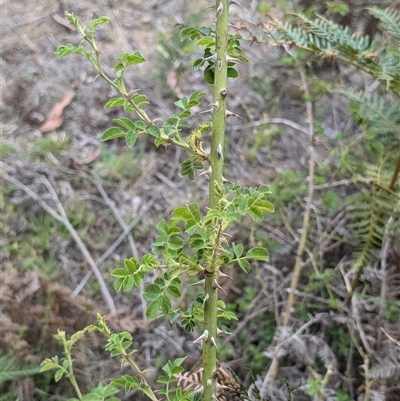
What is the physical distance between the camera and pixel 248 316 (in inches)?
70.1

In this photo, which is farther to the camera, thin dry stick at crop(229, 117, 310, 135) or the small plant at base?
thin dry stick at crop(229, 117, 310, 135)

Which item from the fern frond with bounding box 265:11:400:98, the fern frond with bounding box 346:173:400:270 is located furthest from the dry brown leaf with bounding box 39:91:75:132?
the fern frond with bounding box 346:173:400:270

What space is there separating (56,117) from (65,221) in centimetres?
85

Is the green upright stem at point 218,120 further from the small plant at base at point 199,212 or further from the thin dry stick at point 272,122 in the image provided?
the thin dry stick at point 272,122

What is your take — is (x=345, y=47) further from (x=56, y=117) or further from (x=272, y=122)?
(x=56, y=117)

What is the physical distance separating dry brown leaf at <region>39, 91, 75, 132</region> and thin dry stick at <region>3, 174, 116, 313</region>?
42cm

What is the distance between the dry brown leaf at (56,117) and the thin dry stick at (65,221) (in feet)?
1.36

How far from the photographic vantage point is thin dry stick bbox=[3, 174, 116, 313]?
202cm

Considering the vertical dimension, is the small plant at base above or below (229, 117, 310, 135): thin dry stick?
above

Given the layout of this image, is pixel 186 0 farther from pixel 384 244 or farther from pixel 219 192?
pixel 219 192

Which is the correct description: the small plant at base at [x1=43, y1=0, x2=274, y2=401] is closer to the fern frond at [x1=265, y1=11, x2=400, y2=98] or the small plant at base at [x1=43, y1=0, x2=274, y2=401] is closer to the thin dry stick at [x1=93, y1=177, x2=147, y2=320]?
the fern frond at [x1=265, y1=11, x2=400, y2=98]

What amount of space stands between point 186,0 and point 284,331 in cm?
274

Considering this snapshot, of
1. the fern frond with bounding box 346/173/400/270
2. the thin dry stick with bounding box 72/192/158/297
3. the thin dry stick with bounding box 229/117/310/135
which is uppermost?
the fern frond with bounding box 346/173/400/270

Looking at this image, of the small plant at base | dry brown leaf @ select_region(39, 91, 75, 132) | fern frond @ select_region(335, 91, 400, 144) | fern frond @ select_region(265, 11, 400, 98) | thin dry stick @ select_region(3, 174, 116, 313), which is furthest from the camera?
dry brown leaf @ select_region(39, 91, 75, 132)
